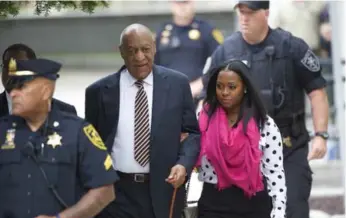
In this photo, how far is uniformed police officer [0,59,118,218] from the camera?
470cm

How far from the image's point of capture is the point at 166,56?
10.2 meters

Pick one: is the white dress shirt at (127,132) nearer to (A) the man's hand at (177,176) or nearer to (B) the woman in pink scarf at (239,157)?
(A) the man's hand at (177,176)

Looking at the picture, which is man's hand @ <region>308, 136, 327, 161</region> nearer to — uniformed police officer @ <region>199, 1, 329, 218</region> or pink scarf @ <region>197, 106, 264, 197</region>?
uniformed police officer @ <region>199, 1, 329, 218</region>

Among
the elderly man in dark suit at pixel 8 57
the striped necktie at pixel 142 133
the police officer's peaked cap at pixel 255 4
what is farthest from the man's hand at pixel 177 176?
the police officer's peaked cap at pixel 255 4

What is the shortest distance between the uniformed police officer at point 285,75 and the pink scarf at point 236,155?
0.95 meters

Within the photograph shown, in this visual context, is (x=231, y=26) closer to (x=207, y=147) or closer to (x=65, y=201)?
(x=207, y=147)

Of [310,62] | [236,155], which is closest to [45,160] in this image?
[236,155]

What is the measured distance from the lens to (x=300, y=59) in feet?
23.1

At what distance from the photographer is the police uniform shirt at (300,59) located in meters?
7.04

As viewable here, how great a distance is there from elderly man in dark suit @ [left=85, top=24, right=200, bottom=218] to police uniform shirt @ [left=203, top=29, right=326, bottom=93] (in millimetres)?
1031

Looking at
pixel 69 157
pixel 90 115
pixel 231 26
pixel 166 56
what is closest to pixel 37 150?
pixel 69 157

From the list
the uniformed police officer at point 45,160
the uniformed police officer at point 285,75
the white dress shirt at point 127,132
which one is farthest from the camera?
A: the uniformed police officer at point 285,75

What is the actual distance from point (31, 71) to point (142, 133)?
1281 mm

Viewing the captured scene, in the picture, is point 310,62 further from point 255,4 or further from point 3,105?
point 3,105
